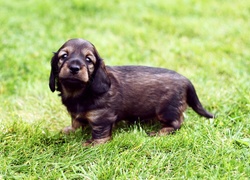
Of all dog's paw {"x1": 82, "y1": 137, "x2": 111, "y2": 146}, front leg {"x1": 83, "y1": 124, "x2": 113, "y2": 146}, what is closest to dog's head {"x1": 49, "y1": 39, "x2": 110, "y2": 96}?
front leg {"x1": 83, "y1": 124, "x2": 113, "y2": 146}

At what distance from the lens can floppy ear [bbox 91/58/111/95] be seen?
403 cm

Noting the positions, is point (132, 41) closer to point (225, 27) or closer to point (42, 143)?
point (225, 27)

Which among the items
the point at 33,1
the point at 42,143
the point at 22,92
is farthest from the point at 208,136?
the point at 33,1

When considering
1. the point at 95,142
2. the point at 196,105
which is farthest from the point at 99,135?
the point at 196,105

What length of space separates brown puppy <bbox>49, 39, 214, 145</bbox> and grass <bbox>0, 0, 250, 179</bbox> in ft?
0.61

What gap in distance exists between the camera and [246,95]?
501cm

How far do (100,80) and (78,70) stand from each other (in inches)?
16.0

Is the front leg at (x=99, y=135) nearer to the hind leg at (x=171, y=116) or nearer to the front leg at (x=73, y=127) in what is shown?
the front leg at (x=73, y=127)

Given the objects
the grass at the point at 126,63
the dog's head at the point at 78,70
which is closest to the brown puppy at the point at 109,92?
the dog's head at the point at 78,70

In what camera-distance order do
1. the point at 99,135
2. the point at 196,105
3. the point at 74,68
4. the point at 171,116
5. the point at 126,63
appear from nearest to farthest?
1. the point at 74,68
2. the point at 99,135
3. the point at 171,116
4. the point at 196,105
5. the point at 126,63

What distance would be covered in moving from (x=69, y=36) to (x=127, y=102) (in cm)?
356

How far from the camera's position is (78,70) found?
145 inches

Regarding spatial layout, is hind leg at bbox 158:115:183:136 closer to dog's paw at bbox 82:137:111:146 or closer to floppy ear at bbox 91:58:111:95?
dog's paw at bbox 82:137:111:146

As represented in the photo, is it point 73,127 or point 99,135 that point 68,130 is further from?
point 99,135
